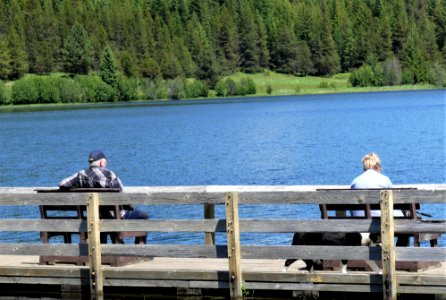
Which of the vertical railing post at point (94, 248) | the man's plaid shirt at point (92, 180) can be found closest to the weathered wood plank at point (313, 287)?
the vertical railing post at point (94, 248)

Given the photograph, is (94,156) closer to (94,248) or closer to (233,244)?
(94,248)

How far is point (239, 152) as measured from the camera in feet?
204

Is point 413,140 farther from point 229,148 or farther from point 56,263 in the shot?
point 56,263

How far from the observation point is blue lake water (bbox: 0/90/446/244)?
43719mm

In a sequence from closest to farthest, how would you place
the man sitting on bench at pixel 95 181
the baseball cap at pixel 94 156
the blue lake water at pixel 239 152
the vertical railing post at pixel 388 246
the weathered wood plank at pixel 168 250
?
the vertical railing post at pixel 388 246
the weathered wood plank at pixel 168 250
the man sitting on bench at pixel 95 181
the baseball cap at pixel 94 156
the blue lake water at pixel 239 152

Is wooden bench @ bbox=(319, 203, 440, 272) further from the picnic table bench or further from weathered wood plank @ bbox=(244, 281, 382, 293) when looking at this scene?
weathered wood plank @ bbox=(244, 281, 382, 293)

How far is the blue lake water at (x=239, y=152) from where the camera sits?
43719 mm

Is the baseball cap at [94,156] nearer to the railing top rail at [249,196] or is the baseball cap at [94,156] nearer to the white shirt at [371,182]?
the railing top rail at [249,196]

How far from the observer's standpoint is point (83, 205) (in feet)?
46.1

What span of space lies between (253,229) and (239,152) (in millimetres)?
48880

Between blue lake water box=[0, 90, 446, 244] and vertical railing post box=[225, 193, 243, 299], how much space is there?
8211mm

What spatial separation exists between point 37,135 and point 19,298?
7933 centimetres

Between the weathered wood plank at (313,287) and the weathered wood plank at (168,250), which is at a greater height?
the weathered wood plank at (168,250)

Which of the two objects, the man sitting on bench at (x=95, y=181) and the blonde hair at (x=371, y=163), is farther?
the man sitting on bench at (x=95, y=181)
